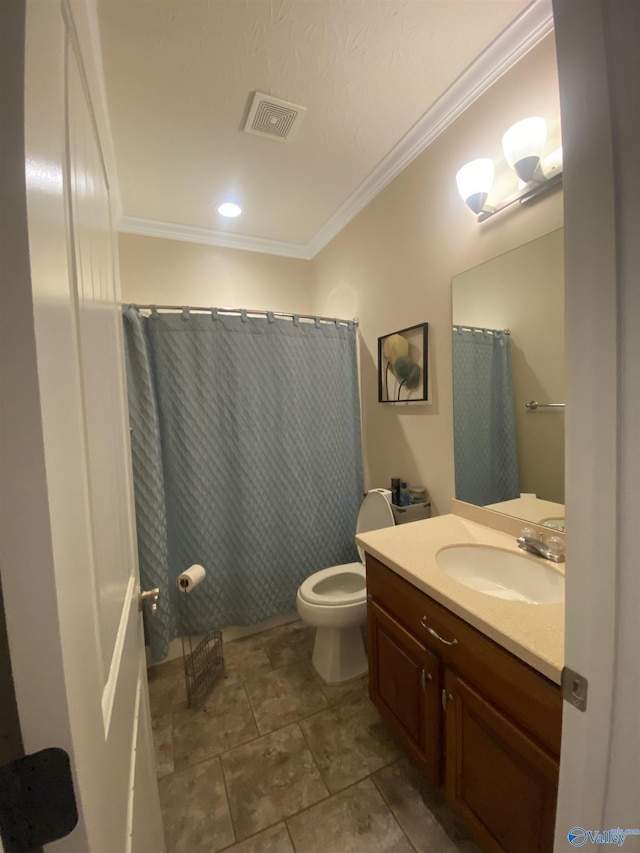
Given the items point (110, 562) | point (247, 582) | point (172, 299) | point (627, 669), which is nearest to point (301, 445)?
point (247, 582)

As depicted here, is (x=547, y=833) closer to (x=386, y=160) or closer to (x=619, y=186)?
Result: (x=619, y=186)

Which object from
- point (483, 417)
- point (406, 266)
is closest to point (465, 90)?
point (406, 266)

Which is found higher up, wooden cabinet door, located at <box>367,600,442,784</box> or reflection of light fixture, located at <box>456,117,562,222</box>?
reflection of light fixture, located at <box>456,117,562,222</box>

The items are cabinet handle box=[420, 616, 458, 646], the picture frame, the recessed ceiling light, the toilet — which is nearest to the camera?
cabinet handle box=[420, 616, 458, 646]

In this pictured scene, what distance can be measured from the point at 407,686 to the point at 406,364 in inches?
53.7

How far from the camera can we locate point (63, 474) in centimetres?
32

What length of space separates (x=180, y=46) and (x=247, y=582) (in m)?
2.36

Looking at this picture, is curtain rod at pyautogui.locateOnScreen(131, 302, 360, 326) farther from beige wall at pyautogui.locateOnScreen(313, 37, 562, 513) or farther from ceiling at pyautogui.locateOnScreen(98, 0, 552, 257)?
ceiling at pyautogui.locateOnScreen(98, 0, 552, 257)

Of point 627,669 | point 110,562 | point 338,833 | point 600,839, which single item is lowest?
point 338,833

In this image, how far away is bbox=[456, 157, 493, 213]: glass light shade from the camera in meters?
1.26

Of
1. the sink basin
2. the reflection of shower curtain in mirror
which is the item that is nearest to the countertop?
the sink basin

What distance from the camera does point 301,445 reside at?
206cm

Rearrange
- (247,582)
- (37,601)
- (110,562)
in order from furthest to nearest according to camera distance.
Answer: (247,582) → (110,562) → (37,601)

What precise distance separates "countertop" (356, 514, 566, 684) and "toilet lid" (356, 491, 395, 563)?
30cm
